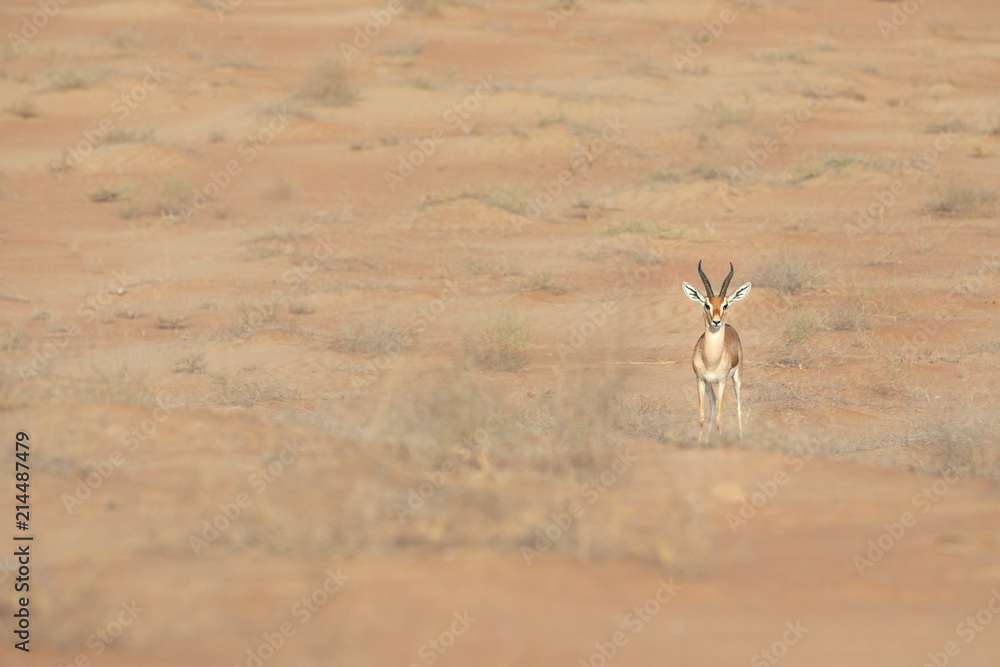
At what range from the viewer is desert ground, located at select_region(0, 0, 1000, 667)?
4.03 metres

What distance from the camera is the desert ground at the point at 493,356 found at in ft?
13.2

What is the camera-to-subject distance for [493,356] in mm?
11531

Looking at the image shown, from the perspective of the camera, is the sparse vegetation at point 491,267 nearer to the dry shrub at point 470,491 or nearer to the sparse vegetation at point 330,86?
the dry shrub at point 470,491

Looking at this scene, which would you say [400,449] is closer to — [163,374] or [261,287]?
[163,374]

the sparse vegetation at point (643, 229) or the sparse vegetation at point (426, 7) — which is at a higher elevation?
the sparse vegetation at point (426, 7)

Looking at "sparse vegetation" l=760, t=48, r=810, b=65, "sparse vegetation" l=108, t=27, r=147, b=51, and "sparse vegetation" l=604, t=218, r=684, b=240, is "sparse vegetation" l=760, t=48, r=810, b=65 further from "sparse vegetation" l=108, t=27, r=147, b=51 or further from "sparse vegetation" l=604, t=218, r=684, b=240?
"sparse vegetation" l=108, t=27, r=147, b=51

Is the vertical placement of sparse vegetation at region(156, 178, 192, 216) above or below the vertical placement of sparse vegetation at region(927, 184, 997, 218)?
below

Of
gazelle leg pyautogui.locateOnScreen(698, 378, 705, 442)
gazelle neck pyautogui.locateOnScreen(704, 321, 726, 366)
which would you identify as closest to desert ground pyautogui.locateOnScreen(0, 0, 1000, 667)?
gazelle leg pyautogui.locateOnScreen(698, 378, 705, 442)

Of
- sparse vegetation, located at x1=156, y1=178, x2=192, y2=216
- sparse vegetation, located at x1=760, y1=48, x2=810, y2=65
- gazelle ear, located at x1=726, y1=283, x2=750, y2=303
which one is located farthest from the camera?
sparse vegetation, located at x1=760, y1=48, x2=810, y2=65

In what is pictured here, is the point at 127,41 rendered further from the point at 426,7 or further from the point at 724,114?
the point at 724,114

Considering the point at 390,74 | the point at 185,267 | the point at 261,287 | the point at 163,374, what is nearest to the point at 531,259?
the point at 261,287

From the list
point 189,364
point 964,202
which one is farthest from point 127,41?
point 964,202

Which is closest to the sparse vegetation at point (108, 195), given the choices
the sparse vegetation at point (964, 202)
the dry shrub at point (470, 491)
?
the sparse vegetation at point (964, 202)

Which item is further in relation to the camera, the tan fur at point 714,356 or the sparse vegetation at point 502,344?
the sparse vegetation at point 502,344
